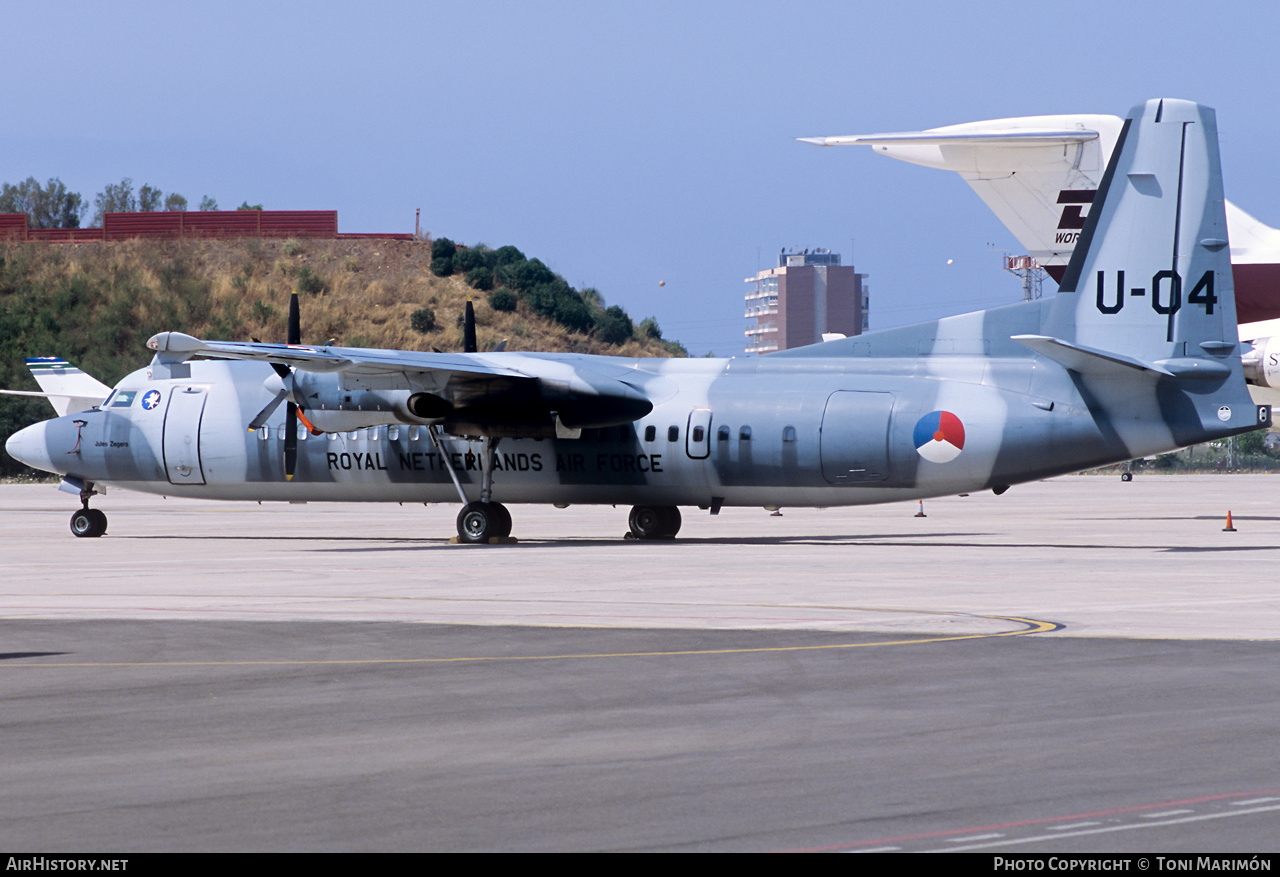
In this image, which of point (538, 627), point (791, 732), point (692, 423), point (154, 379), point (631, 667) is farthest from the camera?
point (154, 379)

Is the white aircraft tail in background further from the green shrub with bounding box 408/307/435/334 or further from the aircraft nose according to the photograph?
the green shrub with bounding box 408/307/435/334

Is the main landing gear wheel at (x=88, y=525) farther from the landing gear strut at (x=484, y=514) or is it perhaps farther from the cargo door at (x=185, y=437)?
the landing gear strut at (x=484, y=514)

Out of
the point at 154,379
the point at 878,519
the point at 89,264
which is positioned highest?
the point at 89,264

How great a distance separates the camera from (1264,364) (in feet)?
125

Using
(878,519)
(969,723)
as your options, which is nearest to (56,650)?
(969,723)

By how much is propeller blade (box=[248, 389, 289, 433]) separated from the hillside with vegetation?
184ft

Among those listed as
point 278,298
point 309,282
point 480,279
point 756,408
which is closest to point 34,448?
point 756,408

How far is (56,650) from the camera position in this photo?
1449cm

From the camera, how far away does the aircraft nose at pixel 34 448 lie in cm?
3469

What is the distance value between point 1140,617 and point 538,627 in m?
6.74

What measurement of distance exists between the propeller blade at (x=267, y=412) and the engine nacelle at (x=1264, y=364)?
23773 millimetres

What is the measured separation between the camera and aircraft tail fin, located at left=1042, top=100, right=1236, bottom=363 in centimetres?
2647

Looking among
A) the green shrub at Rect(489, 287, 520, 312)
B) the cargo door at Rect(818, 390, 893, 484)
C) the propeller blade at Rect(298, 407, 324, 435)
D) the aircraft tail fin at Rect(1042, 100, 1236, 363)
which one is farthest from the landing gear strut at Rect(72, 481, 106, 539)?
the green shrub at Rect(489, 287, 520, 312)
